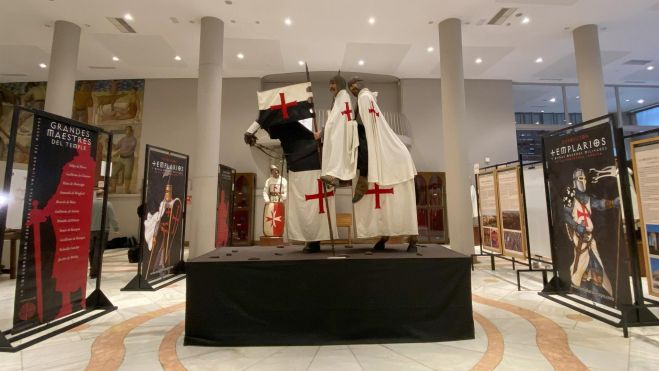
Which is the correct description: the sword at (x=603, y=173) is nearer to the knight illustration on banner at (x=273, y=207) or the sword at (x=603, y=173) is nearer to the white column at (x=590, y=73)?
the white column at (x=590, y=73)

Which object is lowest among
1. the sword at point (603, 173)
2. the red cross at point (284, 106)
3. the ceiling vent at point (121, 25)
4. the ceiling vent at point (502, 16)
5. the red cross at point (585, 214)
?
the red cross at point (585, 214)

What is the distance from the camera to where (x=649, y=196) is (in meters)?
2.70

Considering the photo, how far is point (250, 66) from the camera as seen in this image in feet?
29.0

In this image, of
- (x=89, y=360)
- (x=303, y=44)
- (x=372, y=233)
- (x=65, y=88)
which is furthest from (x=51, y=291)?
(x=303, y=44)

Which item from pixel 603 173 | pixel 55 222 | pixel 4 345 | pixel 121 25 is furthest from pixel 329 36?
pixel 4 345

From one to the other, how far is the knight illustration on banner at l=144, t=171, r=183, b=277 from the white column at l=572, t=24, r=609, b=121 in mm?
8286

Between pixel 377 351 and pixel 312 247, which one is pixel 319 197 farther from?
pixel 377 351

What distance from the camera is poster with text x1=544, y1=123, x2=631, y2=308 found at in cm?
277

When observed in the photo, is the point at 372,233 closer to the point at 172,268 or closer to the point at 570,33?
the point at 172,268

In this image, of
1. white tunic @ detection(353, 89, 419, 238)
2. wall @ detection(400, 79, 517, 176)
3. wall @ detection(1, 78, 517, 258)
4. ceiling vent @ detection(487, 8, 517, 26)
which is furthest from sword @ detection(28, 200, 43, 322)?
A: wall @ detection(400, 79, 517, 176)

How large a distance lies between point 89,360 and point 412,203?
2752mm

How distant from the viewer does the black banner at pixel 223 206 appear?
7129 mm

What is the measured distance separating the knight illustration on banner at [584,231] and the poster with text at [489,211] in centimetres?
216

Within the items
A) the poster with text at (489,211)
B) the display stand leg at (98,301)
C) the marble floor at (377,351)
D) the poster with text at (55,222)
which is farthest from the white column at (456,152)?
the poster with text at (55,222)
